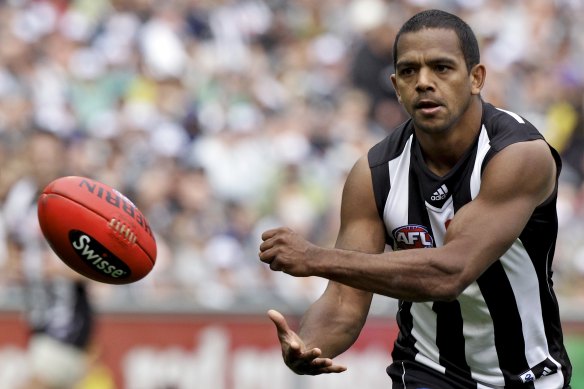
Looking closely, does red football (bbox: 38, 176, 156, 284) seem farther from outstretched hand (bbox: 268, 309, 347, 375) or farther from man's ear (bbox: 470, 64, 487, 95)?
man's ear (bbox: 470, 64, 487, 95)

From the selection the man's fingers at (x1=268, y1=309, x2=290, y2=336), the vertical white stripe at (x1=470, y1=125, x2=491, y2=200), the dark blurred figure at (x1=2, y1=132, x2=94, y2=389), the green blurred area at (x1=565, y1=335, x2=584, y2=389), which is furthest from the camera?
the green blurred area at (x1=565, y1=335, x2=584, y2=389)

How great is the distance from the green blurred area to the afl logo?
18.9ft

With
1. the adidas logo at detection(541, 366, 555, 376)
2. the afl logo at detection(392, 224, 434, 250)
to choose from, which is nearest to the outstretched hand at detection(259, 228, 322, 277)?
the afl logo at detection(392, 224, 434, 250)

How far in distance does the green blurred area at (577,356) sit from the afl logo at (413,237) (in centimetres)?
575

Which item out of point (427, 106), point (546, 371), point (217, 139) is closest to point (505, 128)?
point (427, 106)

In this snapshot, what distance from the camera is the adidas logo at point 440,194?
5316 mm

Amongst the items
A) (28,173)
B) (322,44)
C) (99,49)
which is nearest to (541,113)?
(322,44)

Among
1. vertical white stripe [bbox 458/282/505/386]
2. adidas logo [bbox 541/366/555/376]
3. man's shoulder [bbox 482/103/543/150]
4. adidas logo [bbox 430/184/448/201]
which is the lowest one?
adidas logo [bbox 541/366/555/376]

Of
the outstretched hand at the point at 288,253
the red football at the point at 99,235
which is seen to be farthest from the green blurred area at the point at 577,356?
the outstretched hand at the point at 288,253

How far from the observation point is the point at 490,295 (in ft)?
17.3

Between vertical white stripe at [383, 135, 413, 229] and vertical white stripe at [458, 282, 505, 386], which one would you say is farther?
vertical white stripe at [383, 135, 413, 229]

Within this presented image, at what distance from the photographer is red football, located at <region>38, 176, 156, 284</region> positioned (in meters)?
5.88

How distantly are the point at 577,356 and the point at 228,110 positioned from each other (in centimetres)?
486

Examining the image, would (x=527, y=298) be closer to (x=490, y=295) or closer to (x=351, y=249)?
(x=490, y=295)
